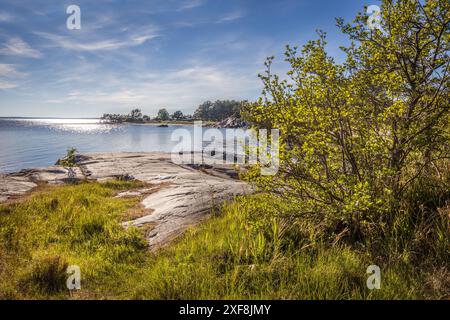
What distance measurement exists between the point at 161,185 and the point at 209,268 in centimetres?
1147

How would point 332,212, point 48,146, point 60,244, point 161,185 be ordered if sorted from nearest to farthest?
1. point 332,212
2. point 60,244
3. point 161,185
4. point 48,146

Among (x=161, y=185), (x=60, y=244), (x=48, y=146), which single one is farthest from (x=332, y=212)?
(x=48, y=146)

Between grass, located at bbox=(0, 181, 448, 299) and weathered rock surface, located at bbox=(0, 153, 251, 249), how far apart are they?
3.58ft

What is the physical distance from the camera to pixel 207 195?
11.0m

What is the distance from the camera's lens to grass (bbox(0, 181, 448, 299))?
15.5 ft

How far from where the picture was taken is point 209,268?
17.3 ft

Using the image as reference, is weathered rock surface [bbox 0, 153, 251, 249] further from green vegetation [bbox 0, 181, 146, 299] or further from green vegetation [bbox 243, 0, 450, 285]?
green vegetation [bbox 243, 0, 450, 285]

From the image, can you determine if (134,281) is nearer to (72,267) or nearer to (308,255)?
(72,267)

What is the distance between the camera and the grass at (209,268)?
4730 millimetres

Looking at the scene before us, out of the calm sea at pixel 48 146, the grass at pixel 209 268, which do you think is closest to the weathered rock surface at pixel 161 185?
the grass at pixel 209 268

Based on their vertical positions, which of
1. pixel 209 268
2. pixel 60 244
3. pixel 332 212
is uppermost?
pixel 332 212

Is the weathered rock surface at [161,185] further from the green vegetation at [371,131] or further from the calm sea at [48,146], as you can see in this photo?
the calm sea at [48,146]

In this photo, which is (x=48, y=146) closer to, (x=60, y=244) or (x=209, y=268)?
(x=60, y=244)

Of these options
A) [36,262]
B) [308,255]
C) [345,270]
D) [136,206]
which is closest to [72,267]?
[36,262]
